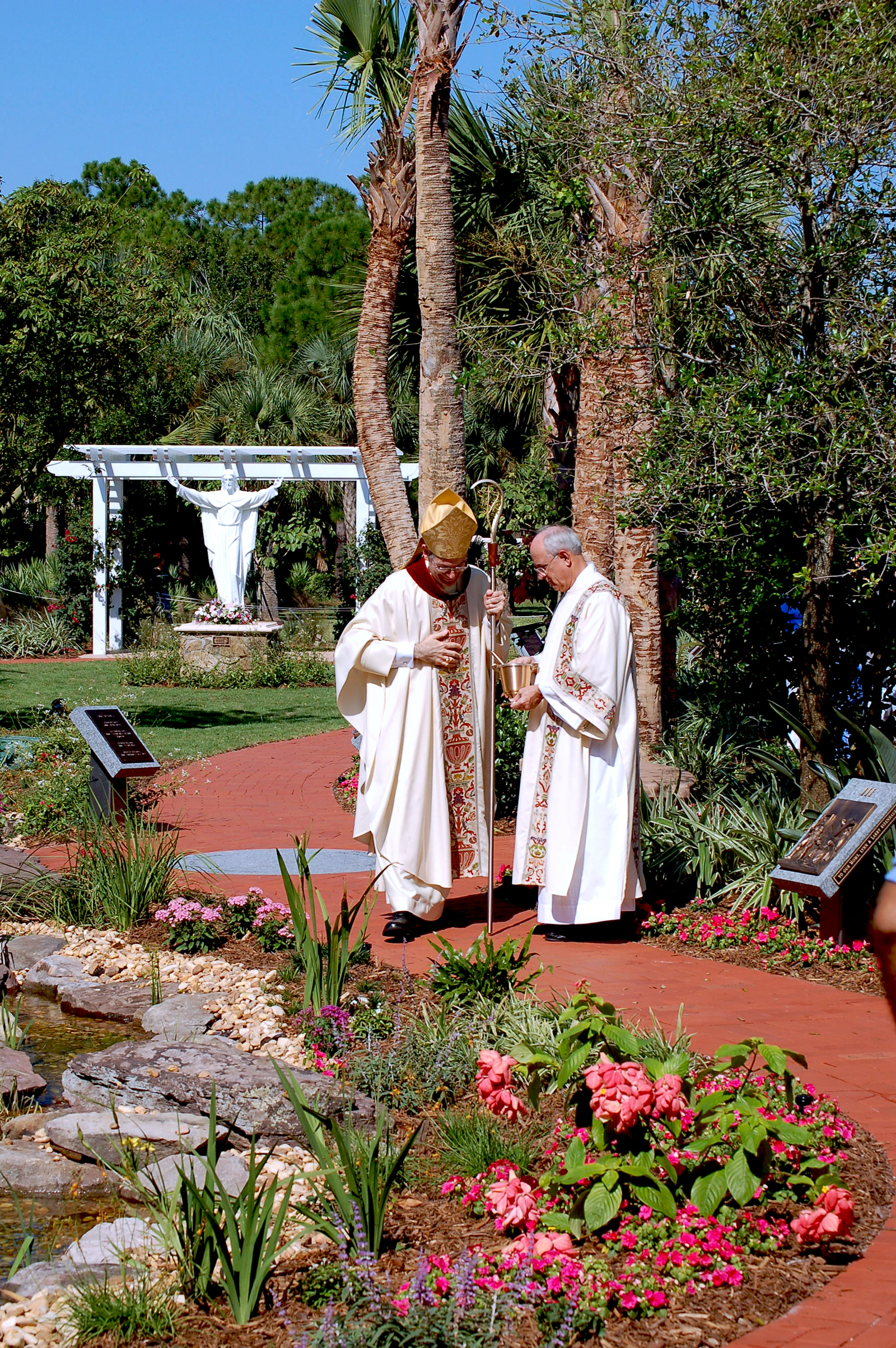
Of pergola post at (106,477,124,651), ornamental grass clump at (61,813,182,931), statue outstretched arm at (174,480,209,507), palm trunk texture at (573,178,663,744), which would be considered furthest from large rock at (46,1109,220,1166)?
pergola post at (106,477,124,651)

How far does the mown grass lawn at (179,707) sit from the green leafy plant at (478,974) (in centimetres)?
737

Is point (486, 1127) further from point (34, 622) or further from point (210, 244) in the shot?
point (210, 244)

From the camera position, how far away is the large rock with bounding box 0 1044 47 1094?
15.1ft

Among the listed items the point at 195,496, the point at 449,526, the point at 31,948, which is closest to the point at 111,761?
the point at 31,948

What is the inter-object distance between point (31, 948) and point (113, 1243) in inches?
124

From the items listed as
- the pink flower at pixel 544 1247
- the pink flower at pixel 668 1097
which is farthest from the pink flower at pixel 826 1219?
the pink flower at pixel 544 1247

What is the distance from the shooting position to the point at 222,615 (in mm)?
21781

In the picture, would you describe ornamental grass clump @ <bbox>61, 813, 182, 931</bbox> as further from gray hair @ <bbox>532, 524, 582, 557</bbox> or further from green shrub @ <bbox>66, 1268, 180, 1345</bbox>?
green shrub @ <bbox>66, 1268, 180, 1345</bbox>

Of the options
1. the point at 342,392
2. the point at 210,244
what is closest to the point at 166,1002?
the point at 342,392

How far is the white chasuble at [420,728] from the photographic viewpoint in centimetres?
652

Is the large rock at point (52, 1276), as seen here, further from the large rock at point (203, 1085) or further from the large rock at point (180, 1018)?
the large rock at point (180, 1018)

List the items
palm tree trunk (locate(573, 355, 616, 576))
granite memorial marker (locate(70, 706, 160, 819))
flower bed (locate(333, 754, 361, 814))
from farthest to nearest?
flower bed (locate(333, 754, 361, 814)), palm tree trunk (locate(573, 355, 616, 576)), granite memorial marker (locate(70, 706, 160, 819))

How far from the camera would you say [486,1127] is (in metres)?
3.83

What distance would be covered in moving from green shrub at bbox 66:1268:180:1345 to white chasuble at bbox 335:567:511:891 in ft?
11.5
